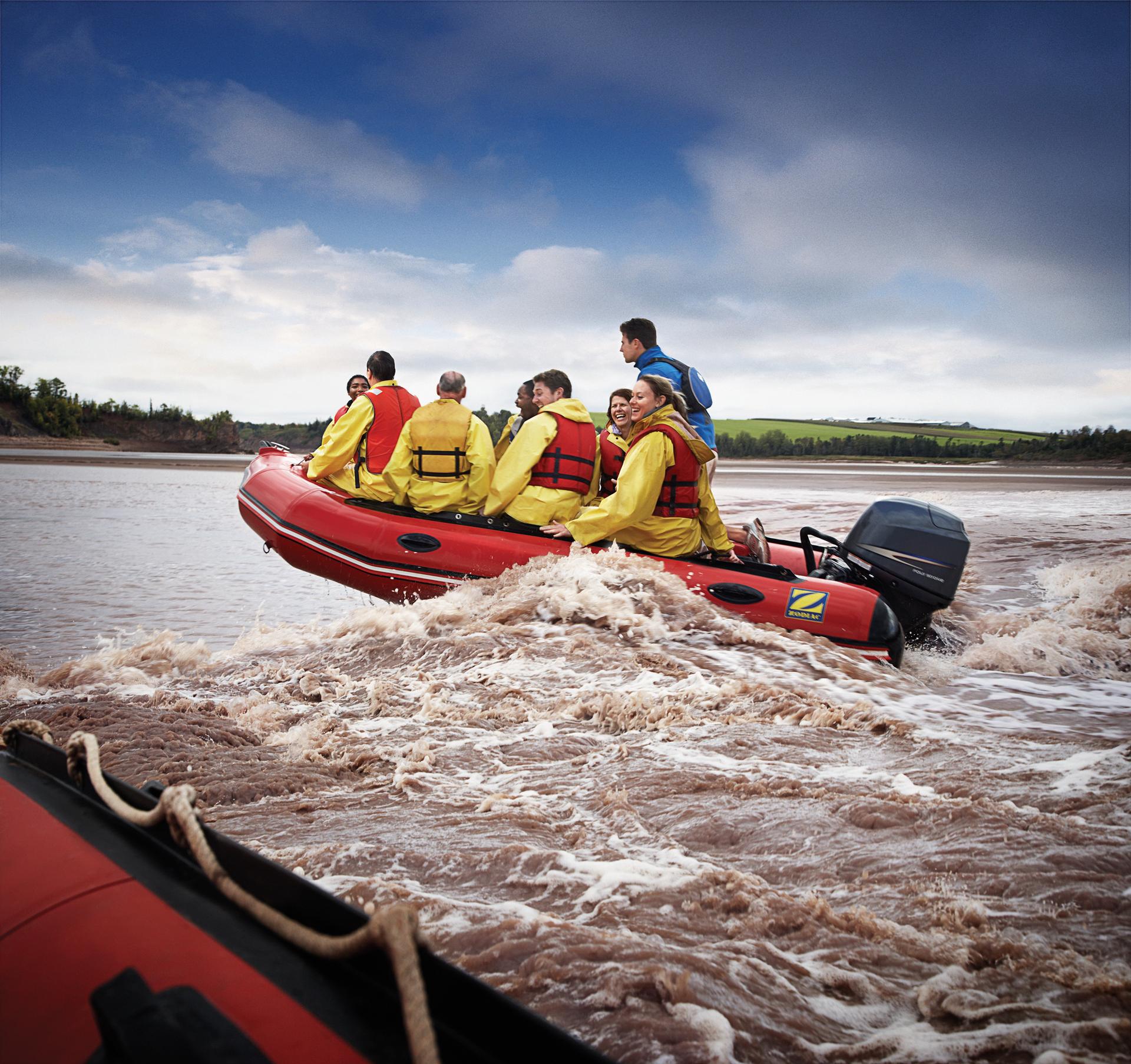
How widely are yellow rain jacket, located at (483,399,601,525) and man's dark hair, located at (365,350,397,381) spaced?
5.08 feet

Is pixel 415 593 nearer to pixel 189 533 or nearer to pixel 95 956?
pixel 95 956

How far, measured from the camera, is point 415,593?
5.28 m

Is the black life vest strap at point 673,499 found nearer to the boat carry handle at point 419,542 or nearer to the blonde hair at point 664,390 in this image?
the blonde hair at point 664,390

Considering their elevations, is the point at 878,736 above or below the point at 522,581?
below

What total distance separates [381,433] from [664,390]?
2.47 m

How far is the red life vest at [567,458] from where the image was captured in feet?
17.1

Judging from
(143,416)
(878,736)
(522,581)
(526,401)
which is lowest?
(878,736)

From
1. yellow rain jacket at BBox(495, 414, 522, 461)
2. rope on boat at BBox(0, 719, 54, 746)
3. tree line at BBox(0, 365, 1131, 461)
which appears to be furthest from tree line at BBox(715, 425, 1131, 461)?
rope on boat at BBox(0, 719, 54, 746)

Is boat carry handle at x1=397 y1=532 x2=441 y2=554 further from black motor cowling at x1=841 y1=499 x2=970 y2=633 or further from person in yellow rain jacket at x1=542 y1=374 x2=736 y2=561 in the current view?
black motor cowling at x1=841 y1=499 x2=970 y2=633

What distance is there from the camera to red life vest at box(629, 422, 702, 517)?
15.3 feet

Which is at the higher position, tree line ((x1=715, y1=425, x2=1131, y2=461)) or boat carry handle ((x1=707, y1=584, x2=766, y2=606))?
tree line ((x1=715, y1=425, x2=1131, y2=461))

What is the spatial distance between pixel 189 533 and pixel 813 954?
1075cm

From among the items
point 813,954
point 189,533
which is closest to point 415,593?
point 813,954

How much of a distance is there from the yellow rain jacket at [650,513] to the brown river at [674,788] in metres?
0.28
